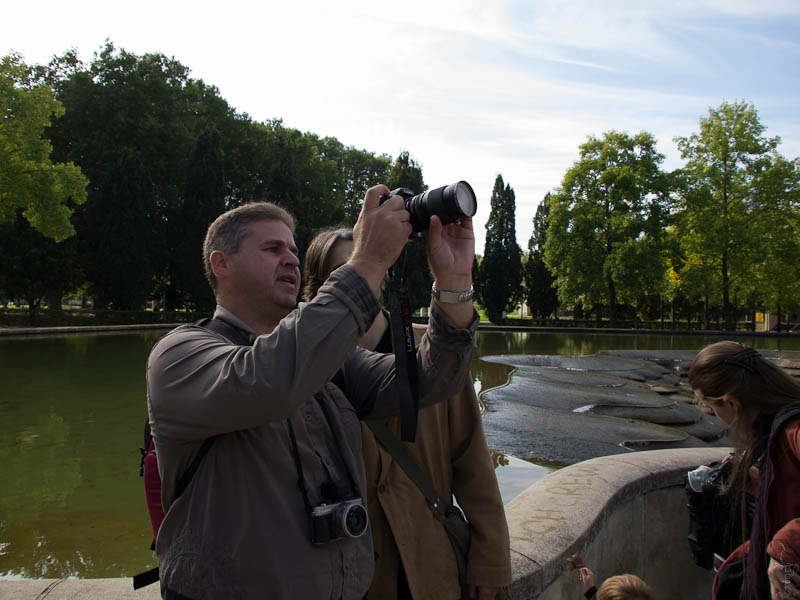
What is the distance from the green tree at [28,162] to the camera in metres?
22.5

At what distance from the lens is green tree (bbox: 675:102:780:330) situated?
3762cm

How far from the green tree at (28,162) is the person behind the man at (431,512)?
2498cm

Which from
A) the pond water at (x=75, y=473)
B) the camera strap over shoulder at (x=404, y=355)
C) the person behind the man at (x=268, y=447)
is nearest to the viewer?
the person behind the man at (x=268, y=447)

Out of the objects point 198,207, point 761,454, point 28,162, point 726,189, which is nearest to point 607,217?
point 726,189

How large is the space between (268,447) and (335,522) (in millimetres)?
230

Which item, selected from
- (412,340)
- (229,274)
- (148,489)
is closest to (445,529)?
(412,340)

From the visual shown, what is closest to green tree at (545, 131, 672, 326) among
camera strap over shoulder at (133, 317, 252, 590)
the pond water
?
the pond water

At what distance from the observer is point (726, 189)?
38.7 metres

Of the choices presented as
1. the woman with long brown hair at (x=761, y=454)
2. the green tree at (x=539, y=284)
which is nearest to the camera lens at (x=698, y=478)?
the woman with long brown hair at (x=761, y=454)

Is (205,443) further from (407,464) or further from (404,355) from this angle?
(407,464)

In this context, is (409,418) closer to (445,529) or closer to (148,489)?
(445,529)

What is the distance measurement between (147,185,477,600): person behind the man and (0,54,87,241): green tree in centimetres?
2517

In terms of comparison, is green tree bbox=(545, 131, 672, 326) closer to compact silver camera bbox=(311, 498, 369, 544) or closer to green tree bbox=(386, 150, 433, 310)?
green tree bbox=(386, 150, 433, 310)

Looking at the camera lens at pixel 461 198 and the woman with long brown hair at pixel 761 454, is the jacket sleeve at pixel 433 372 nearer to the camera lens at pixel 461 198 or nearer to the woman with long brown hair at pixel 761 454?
the camera lens at pixel 461 198
